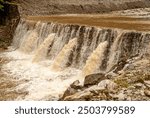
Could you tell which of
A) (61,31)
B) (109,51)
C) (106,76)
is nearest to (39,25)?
(61,31)

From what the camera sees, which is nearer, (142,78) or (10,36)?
(142,78)

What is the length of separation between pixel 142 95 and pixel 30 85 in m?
7.76

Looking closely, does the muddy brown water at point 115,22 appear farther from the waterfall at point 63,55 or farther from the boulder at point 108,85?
the boulder at point 108,85

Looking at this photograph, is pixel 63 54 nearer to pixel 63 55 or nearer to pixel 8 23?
pixel 63 55

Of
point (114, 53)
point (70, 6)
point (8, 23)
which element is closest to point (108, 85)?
point (114, 53)

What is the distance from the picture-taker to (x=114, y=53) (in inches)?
722

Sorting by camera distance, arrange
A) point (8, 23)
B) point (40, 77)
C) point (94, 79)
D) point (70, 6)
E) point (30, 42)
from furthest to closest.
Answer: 1. point (70, 6)
2. point (8, 23)
3. point (30, 42)
4. point (40, 77)
5. point (94, 79)

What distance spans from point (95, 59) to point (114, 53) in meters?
1.07

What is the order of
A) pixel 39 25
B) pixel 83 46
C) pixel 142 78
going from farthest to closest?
pixel 39 25 → pixel 83 46 → pixel 142 78

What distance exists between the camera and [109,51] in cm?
1869

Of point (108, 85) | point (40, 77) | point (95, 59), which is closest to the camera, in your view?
point (108, 85)

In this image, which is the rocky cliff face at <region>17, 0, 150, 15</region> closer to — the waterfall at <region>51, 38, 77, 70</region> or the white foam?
the white foam

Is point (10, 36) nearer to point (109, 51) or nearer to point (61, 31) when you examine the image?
point (61, 31)

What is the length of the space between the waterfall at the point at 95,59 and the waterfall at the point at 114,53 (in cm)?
50
